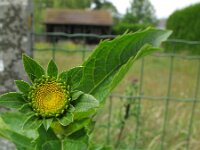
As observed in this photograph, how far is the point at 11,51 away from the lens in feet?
5.55

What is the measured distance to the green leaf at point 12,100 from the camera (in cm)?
53

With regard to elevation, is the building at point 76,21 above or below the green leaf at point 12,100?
below

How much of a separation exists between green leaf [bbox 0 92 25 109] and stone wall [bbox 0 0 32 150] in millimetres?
1143

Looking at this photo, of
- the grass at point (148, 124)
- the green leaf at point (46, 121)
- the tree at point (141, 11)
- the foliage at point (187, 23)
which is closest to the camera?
the green leaf at point (46, 121)

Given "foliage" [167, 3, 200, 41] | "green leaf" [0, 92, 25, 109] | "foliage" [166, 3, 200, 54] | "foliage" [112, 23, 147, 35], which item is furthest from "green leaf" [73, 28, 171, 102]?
"foliage" [167, 3, 200, 41]

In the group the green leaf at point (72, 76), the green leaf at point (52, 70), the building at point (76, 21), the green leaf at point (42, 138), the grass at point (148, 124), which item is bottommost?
the building at point (76, 21)

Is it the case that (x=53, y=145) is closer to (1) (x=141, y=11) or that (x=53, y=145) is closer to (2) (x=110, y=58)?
(2) (x=110, y=58)

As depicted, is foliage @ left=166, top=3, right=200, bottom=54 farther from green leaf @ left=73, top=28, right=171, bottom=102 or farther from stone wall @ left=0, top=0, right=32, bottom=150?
green leaf @ left=73, top=28, right=171, bottom=102

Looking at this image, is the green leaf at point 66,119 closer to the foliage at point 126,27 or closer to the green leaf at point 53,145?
the green leaf at point 53,145

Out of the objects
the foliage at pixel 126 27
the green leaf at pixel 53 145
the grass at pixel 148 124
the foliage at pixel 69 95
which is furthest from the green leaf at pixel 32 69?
the foliage at pixel 126 27

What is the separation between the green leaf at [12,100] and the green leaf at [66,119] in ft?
0.17

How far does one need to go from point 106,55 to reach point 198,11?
12685 mm

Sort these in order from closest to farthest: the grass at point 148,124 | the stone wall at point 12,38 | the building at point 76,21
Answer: the stone wall at point 12,38 < the grass at point 148,124 < the building at point 76,21

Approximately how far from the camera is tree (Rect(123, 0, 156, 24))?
21531mm
